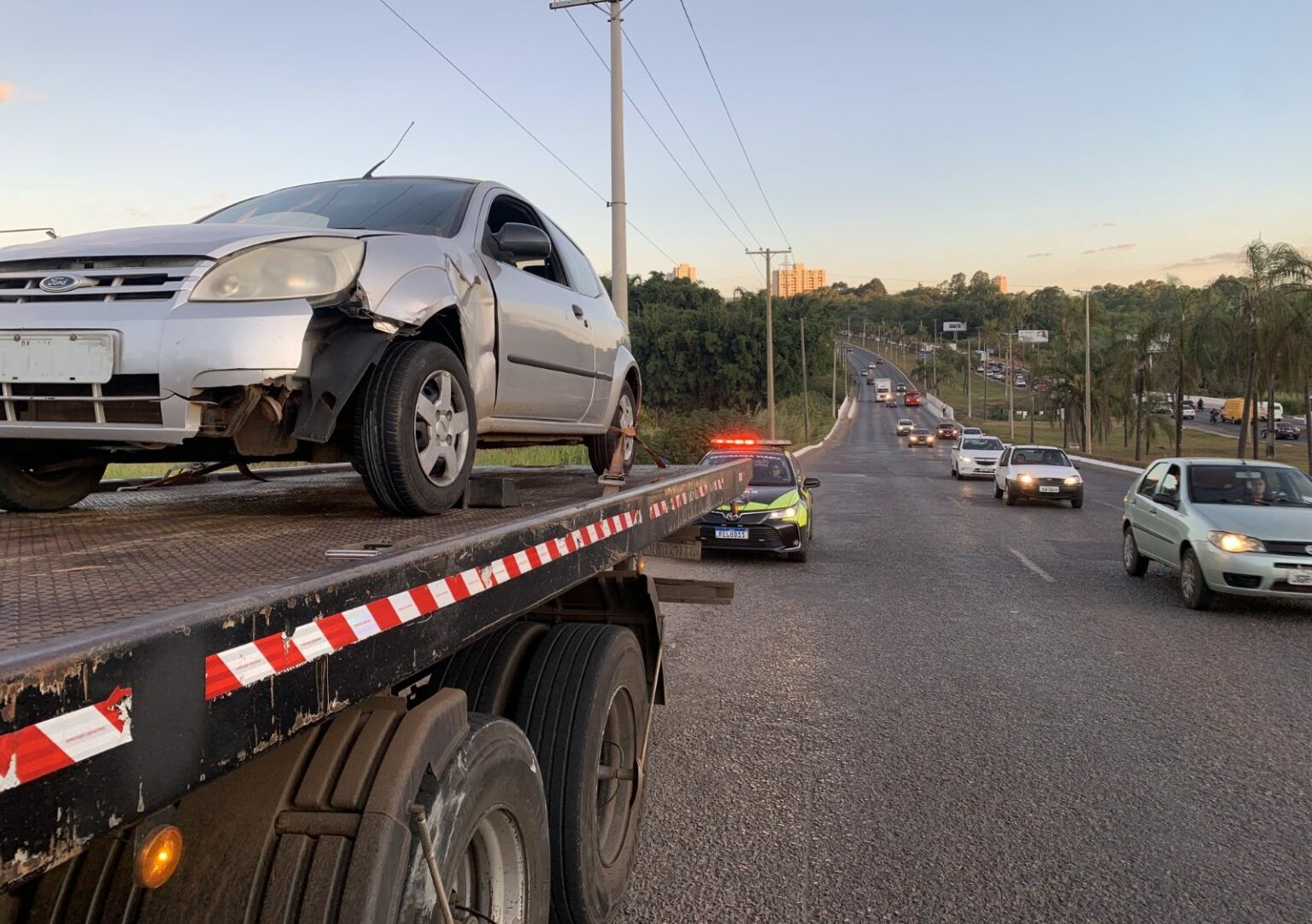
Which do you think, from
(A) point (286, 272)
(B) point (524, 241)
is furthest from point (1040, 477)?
(A) point (286, 272)

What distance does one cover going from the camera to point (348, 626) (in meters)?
1.79

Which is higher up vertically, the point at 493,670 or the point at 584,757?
the point at 493,670

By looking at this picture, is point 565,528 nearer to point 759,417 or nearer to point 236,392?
point 236,392

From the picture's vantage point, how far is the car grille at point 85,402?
271cm

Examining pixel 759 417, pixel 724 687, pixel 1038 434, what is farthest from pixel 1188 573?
pixel 1038 434

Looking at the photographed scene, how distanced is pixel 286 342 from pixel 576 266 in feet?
9.66

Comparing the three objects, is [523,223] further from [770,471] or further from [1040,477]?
[1040,477]

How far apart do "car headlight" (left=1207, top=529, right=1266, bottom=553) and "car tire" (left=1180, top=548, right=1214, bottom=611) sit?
252 mm

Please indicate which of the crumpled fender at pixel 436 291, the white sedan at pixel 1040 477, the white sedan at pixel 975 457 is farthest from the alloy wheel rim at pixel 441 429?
the white sedan at pixel 975 457

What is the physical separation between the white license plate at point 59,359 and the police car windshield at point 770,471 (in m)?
9.65

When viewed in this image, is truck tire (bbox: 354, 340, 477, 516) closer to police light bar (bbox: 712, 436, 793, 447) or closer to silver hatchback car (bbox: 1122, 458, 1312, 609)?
silver hatchback car (bbox: 1122, 458, 1312, 609)

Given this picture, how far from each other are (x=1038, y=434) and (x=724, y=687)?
81580 millimetres

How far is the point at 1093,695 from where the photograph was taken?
6215 mm

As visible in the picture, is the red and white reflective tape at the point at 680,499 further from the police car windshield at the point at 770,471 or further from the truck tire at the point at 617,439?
the police car windshield at the point at 770,471
